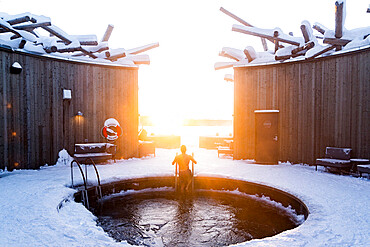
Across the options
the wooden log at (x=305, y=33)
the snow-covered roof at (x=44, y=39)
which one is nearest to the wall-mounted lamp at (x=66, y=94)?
the snow-covered roof at (x=44, y=39)

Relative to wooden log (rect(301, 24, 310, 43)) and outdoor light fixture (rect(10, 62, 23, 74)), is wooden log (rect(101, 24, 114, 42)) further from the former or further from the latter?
wooden log (rect(301, 24, 310, 43))

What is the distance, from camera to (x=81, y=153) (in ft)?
34.0

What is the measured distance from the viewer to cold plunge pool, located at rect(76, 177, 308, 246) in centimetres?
475

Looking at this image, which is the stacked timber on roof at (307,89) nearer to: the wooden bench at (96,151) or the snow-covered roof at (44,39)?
the snow-covered roof at (44,39)

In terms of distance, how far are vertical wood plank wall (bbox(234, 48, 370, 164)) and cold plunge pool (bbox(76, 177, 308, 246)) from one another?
4294 mm

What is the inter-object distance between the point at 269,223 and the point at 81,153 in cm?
800

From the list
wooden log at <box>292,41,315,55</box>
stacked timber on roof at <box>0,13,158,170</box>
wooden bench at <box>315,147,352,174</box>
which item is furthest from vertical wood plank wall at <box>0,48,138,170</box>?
wooden bench at <box>315,147,352,174</box>

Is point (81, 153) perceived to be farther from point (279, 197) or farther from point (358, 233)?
point (358, 233)

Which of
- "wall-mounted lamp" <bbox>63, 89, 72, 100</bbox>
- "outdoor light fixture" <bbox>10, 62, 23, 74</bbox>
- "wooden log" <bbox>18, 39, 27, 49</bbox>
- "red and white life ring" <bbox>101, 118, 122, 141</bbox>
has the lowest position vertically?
"red and white life ring" <bbox>101, 118, 122, 141</bbox>

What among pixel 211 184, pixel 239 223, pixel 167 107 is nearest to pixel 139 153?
pixel 211 184

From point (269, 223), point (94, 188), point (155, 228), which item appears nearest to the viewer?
point (155, 228)

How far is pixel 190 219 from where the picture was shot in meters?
5.54

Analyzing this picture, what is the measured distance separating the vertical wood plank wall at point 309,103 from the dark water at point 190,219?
15.0 ft

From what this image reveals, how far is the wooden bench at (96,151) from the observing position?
10.0 metres
